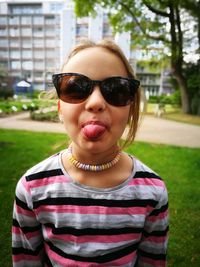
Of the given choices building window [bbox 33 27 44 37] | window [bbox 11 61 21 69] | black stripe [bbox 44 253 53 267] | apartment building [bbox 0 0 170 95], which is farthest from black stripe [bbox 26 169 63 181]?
building window [bbox 33 27 44 37]

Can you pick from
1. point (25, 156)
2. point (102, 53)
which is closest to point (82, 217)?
point (102, 53)

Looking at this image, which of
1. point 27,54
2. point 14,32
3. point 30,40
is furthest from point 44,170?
point 14,32

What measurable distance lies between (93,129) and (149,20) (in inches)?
739

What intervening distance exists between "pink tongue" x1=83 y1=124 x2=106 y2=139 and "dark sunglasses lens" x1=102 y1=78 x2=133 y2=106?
12cm

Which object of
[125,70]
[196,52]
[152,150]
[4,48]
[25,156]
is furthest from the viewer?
[4,48]

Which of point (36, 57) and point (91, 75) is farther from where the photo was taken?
point (36, 57)

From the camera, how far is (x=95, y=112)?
111cm

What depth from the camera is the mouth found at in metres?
1.09

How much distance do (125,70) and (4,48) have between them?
71.1 meters

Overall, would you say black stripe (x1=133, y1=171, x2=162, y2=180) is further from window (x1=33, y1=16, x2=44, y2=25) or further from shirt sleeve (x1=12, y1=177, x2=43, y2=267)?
window (x1=33, y1=16, x2=44, y2=25)

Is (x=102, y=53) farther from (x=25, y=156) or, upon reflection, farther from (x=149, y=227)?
(x=25, y=156)

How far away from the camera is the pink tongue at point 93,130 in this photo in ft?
3.57

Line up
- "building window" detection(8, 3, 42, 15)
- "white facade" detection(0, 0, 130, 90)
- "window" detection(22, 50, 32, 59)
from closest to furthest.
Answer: "white facade" detection(0, 0, 130, 90) → "window" detection(22, 50, 32, 59) → "building window" detection(8, 3, 42, 15)

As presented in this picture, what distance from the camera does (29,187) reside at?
1273 mm
